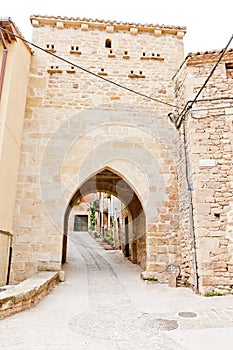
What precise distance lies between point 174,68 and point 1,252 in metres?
6.02

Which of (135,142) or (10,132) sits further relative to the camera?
(135,142)

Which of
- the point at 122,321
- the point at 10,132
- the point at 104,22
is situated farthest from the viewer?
the point at 104,22

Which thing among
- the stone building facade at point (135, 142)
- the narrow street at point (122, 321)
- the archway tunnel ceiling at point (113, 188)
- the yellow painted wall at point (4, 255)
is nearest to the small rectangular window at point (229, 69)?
the stone building facade at point (135, 142)

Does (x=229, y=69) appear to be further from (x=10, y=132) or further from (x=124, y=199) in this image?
(x=124, y=199)

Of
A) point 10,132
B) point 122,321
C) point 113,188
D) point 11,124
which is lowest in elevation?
point 122,321

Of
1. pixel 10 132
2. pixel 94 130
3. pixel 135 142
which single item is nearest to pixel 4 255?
pixel 10 132

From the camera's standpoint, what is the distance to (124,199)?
974 centimetres

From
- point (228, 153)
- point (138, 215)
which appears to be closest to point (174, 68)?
point (228, 153)

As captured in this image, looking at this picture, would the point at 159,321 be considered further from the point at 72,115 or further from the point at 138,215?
the point at 138,215

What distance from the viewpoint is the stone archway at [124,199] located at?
8.37m

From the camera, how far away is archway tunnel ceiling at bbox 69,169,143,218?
885 cm

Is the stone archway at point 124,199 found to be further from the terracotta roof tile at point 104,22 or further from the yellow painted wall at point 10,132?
the terracotta roof tile at point 104,22

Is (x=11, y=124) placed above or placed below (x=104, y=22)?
below

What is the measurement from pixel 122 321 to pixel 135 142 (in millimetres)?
4113
